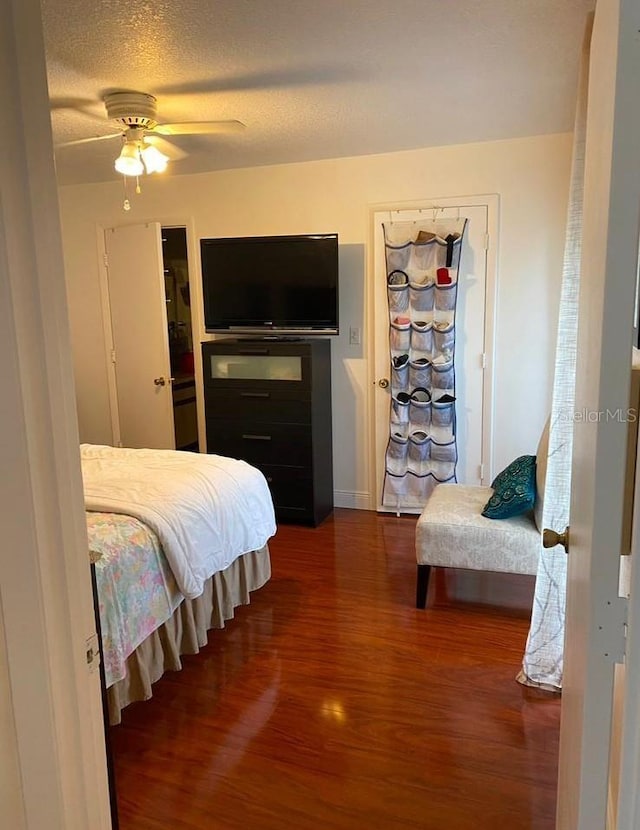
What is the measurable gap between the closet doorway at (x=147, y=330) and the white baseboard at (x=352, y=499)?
4.56ft

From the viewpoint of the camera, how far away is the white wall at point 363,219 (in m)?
3.93

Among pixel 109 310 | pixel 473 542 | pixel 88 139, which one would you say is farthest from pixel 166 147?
pixel 473 542

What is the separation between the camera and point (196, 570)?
250 cm

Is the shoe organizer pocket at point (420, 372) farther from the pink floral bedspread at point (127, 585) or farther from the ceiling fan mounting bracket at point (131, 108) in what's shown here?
the pink floral bedspread at point (127, 585)

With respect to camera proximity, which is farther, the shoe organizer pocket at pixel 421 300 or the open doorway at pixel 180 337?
the open doorway at pixel 180 337

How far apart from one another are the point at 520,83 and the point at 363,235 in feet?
5.18

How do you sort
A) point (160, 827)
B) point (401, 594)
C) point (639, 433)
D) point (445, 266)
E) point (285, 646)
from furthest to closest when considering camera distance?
point (445, 266) < point (401, 594) < point (285, 646) < point (160, 827) < point (639, 433)

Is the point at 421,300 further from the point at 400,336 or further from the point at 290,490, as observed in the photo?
the point at 290,490

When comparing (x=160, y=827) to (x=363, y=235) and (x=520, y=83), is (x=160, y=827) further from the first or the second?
(x=363, y=235)

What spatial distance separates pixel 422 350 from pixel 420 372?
0.15 m

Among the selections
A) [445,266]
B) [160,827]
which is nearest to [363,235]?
[445,266]

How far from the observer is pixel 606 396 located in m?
0.81

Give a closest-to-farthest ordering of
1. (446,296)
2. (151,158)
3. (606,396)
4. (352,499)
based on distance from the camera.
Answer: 1. (606,396)
2. (151,158)
3. (446,296)
4. (352,499)

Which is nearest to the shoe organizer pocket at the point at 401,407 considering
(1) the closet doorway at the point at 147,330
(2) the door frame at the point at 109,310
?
(2) the door frame at the point at 109,310
